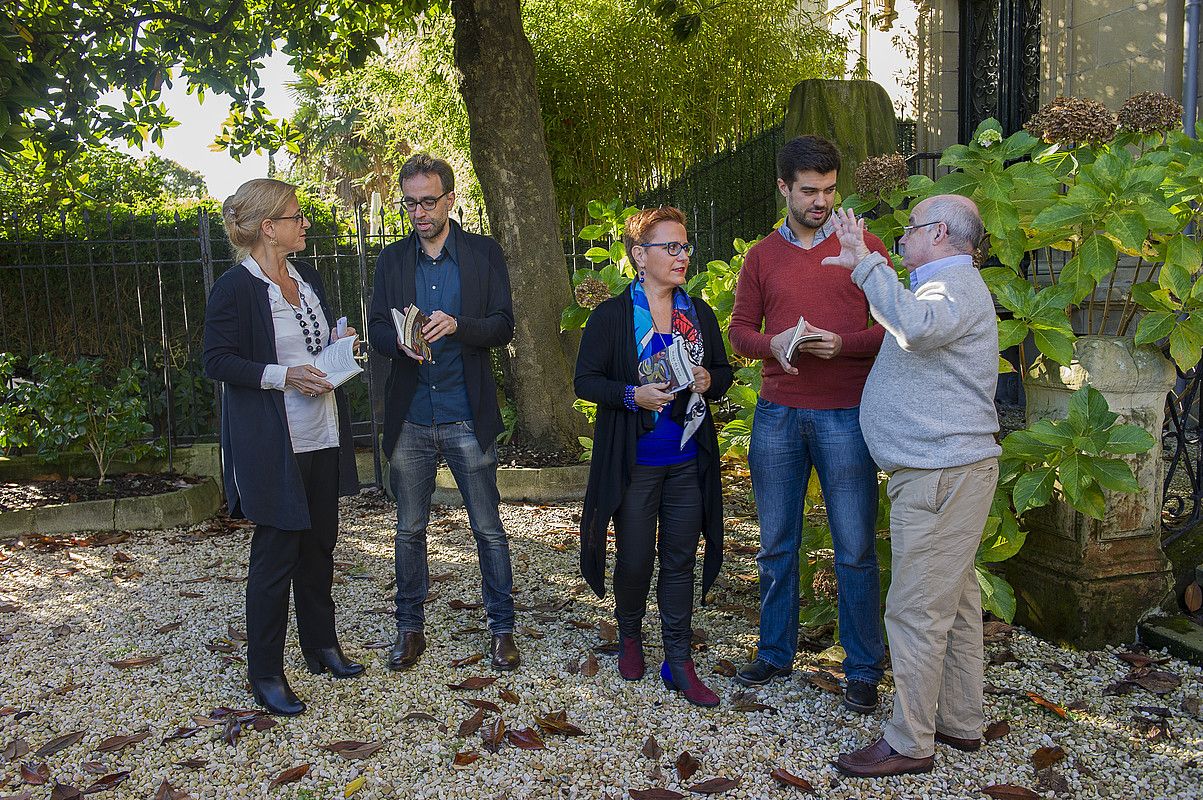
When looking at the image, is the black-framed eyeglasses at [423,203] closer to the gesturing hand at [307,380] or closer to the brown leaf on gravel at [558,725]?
the gesturing hand at [307,380]

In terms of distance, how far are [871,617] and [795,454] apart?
25.7 inches

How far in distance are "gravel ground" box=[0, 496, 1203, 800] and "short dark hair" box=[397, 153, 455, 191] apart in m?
2.05

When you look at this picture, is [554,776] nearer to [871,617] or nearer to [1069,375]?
[871,617]

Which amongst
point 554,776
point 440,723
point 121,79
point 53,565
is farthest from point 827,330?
point 121,79

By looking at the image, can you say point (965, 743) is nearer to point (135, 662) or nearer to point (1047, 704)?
point (1047, 704)

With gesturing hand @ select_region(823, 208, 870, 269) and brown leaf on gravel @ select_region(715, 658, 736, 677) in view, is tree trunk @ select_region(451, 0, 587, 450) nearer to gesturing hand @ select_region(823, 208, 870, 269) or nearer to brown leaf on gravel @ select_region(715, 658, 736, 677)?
brown leaf on gravel @ select_region(715, 658, 736, 677)

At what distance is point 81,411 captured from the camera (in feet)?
22.4

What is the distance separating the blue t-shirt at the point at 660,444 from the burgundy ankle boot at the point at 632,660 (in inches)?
30.7

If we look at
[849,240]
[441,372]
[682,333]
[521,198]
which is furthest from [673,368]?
[521,198]

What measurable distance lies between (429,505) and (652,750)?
144 centimetres

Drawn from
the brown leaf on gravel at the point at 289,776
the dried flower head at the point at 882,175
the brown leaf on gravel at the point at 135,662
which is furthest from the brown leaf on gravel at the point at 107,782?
the dried flower head at the point at 882,175

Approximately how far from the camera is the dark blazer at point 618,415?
3.57m

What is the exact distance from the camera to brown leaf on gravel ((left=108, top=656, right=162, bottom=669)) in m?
4.20

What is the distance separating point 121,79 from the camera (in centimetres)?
714
